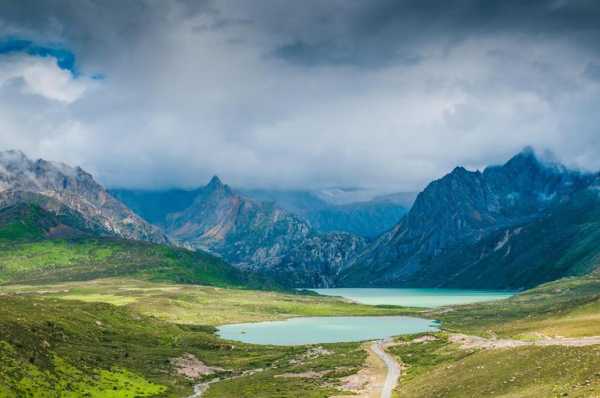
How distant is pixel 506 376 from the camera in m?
102

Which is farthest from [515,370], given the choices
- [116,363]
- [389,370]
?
[116,363]

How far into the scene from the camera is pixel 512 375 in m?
101

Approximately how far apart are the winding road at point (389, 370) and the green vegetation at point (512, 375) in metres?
2.58

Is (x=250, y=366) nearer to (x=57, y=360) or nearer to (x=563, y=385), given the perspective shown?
(x=57, y=360)

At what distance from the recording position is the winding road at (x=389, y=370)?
403ft

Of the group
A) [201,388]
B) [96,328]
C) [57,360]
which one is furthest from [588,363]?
[96,328]

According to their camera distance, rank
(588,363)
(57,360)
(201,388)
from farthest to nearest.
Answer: (201,388), (57,360), (588,363)

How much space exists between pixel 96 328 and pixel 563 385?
148950 millimetres

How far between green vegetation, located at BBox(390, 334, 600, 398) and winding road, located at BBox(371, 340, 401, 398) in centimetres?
258

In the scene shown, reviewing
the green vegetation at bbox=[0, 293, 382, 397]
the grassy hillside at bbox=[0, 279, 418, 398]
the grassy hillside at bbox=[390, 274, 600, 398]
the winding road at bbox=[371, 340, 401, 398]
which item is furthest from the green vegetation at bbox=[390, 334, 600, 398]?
the green vegetation at bbox=[0, 293, 382, 397]

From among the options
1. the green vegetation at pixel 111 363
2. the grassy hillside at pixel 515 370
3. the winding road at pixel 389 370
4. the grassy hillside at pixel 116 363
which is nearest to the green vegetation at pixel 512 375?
the grassy hillside at pixel 515 370

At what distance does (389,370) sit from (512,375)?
5340 centimetres

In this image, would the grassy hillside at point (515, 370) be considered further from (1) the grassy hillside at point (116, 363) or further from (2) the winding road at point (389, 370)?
(1) the grassy hillside at point (116, 363)

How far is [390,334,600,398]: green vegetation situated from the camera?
84006mm
